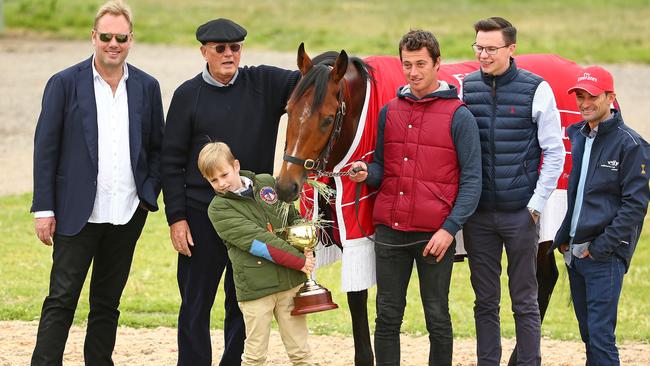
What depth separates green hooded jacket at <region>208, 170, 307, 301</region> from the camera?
5.06m

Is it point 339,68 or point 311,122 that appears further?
point 339,68

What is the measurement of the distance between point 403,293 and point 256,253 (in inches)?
28.7

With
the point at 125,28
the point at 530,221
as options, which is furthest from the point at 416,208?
the point at 125,28

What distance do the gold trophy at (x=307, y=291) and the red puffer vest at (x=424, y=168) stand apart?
381 mm

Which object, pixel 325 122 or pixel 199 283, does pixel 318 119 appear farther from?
pixel 199 283

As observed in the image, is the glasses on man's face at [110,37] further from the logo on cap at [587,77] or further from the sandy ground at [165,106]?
the logo on cap at [587,77]

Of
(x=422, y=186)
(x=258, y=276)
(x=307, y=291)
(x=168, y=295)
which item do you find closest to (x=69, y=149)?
(x=258, y=276)

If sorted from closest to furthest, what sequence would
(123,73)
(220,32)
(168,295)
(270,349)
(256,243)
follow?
(256,243) < (220,32) < (123,73) < (270,349) < (168,295)

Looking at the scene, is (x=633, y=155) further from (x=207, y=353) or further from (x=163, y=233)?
(x=163, y=233)

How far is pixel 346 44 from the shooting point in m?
19.9

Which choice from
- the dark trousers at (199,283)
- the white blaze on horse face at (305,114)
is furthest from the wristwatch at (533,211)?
the dark trousers at (199,283)

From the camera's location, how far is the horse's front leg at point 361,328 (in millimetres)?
5695

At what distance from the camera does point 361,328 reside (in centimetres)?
573

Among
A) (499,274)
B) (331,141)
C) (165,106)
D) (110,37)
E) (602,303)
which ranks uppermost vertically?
(165,106)
